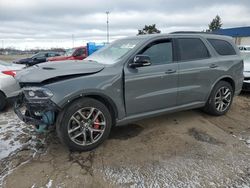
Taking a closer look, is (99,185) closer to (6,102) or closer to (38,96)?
(38,96)

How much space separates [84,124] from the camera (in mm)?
3662

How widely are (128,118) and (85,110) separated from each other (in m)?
0.78

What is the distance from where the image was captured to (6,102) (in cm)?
614

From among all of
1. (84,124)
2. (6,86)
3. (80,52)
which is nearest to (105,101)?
(84,124)

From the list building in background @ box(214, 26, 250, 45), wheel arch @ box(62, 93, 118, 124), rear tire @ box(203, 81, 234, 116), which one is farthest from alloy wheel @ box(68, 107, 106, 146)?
building in background @ box(214, 26, 250, 45)

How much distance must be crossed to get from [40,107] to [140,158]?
160cm

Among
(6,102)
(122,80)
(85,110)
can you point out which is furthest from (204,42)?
(6,102)

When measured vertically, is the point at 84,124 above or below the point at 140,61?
below

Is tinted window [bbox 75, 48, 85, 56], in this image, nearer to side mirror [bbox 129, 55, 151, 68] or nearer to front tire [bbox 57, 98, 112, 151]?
side mirror [bbox 129, 55, 151, 68]

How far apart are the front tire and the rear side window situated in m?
2.87

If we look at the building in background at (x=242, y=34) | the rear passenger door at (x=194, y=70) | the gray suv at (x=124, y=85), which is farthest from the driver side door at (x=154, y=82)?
the building in background at (x=242, y=34)

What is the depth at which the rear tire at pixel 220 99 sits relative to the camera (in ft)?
16.9

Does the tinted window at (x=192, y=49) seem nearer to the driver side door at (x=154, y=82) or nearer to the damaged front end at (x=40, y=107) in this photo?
the driver side door at (x=154, y=82)

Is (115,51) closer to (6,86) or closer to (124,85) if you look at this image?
(124,85)
